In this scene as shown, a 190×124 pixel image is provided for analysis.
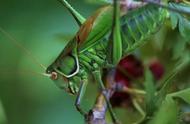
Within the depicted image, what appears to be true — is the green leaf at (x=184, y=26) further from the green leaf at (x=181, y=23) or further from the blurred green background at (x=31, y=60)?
the blurred green background at (x=31, y=60)

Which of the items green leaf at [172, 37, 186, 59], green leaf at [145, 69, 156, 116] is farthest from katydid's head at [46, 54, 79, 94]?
green leaf at [172, 37, 186, 59]

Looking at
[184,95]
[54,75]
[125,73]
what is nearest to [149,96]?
[184,95]

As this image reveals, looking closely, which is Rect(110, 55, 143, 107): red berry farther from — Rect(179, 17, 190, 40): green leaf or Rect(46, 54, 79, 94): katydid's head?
Rect(179, 17, 190, 40): green leaf

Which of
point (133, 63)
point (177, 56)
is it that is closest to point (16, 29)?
point (133, 63)

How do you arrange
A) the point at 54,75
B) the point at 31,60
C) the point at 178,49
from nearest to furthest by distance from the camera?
1. the point at 54,75
2. the point at 178,49
3. the point at 31,60

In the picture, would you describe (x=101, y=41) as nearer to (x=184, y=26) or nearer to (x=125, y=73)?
(x=184, y=26)
